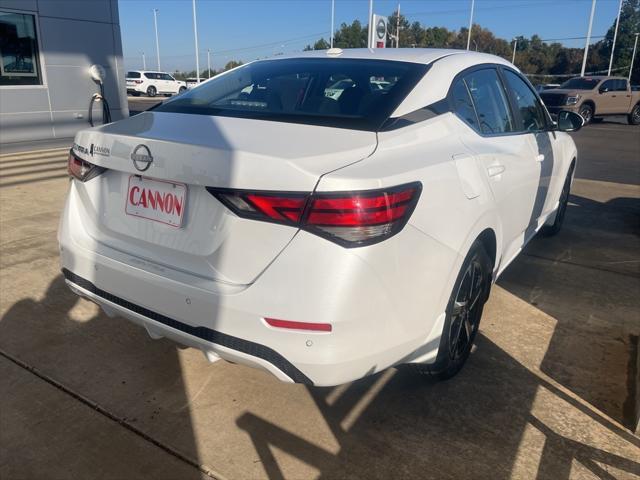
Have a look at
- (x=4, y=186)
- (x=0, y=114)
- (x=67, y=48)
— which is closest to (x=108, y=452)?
(x=4, y=186)

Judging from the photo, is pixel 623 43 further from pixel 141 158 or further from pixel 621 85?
pixel 141 158

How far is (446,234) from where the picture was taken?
2.25 metres

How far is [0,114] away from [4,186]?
12.4 feet

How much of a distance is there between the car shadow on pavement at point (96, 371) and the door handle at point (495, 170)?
6.26ft

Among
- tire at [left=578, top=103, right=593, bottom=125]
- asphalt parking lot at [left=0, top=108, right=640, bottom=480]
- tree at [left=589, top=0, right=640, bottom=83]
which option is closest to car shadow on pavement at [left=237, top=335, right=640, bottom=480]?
asphalt parking lot at [left=0, top=108, right=640, bottom=480]

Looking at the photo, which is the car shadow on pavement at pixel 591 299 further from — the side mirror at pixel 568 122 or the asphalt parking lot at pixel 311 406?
the side mirror at pixel 568 122

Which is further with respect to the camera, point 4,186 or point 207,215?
point 4,186

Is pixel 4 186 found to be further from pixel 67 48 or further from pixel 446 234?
pixel 446 234

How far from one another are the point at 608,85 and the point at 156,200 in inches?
891

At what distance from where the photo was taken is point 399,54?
3.06 metres

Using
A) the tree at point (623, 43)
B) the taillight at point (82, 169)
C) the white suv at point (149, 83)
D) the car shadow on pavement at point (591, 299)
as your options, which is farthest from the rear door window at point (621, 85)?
the tree at point (623, 43)

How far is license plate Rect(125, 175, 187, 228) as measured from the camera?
6.89 ft

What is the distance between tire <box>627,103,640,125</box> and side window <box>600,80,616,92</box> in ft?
6.42

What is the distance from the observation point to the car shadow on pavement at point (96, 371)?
7.55 ft
